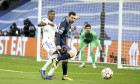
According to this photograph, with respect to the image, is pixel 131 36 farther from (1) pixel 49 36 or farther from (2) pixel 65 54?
(2) pixel 65 54

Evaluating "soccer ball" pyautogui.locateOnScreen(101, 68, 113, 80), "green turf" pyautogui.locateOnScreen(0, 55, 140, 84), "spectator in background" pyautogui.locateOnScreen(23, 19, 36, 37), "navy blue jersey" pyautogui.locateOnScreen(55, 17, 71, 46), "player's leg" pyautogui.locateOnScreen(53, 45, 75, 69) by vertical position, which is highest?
"spectator in background" pyautogui.locateOnScreen(23, 19, 36, 37)

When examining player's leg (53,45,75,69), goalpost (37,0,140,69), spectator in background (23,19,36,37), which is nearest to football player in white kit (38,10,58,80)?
player's leg (53,45,75,69)

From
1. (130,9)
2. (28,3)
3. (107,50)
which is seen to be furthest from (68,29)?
(28,3)

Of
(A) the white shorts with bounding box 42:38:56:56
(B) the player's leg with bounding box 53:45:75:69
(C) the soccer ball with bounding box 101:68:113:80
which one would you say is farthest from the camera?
(A) the white shorts with bounding box 42:38:56:56

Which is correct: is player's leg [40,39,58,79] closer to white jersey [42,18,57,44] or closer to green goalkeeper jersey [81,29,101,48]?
white jersey [42,18,57,44]

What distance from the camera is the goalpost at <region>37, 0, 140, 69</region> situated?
59.4 ft

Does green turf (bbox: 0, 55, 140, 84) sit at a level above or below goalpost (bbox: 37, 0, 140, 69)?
below

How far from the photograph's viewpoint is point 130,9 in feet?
60.0

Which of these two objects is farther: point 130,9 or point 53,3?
point 53,3

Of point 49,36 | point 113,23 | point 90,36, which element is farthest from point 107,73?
point 113,23

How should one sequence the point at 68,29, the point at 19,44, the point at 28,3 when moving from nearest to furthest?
the point at 68,29 < the point at 19,44 < the point at 28,3

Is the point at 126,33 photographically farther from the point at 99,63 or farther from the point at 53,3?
the point at 53,3

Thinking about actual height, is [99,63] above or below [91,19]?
below

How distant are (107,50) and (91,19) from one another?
7.37 feet
